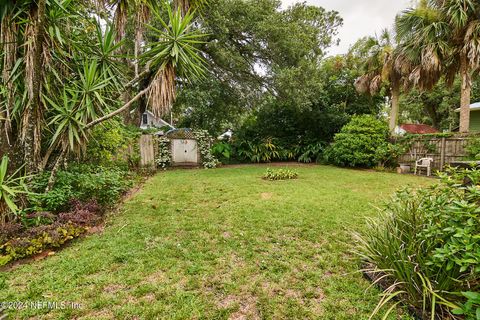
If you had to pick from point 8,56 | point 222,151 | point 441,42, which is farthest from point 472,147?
point 8,56

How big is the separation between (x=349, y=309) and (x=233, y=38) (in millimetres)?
9059

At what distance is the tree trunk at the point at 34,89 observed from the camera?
2826mm

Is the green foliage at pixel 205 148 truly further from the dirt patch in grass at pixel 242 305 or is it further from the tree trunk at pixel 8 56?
the dirt patch in grass at pixel 242 305

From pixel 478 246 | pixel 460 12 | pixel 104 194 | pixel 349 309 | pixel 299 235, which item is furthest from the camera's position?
pixel 460 12

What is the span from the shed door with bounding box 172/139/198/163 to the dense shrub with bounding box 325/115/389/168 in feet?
19.4

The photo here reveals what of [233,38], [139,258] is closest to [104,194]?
[139,258]

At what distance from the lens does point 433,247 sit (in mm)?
Answer: 1759

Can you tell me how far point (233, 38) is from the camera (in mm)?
8773

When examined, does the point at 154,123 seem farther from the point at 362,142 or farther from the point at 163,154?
the point at 362,142

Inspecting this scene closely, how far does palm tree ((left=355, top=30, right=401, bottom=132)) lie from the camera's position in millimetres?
9266

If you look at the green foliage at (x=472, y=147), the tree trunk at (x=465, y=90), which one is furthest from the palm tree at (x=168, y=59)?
the tree trunk at (x=465, y=90)

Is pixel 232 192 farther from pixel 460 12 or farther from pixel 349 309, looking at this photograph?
pixel 460 12

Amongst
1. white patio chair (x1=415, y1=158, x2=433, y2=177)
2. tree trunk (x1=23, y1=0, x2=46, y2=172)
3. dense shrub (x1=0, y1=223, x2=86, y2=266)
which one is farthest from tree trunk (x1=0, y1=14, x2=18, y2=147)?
white patio chair (x1=415, y1=158, x2=433, y2=177)

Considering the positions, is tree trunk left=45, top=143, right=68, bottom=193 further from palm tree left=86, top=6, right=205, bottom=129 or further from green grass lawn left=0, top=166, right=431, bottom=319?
green grass lawn left=0, top=166, right=431, bottom=319
